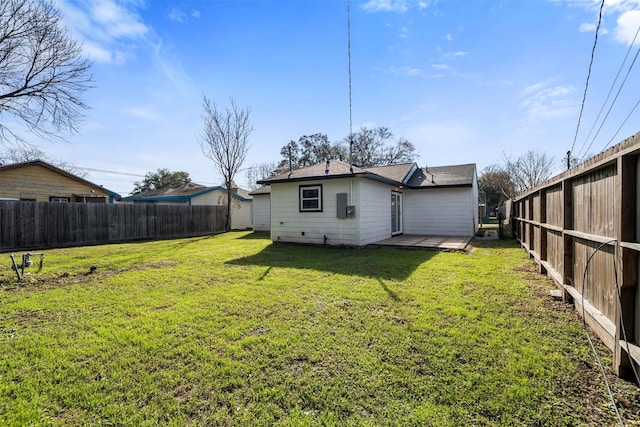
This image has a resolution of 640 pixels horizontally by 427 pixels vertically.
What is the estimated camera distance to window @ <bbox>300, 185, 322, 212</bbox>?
987 cm

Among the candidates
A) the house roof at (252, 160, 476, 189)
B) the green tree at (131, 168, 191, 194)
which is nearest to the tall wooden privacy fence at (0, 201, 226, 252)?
the house roof at (252, 160, 476, 189)

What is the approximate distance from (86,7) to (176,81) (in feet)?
11.1

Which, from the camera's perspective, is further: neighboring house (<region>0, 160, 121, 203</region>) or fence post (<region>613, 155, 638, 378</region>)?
neighboring house (<region>0, 160, 121, 203</region>)

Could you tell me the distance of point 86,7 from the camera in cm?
772

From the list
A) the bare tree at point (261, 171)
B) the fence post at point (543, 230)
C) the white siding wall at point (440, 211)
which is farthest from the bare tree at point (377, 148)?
the fence post at point (543, 230)

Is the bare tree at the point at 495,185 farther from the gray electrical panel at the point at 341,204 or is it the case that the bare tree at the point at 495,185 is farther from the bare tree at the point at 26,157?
the bare tree at the point at 26,157

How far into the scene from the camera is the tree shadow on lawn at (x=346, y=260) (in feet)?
19.8

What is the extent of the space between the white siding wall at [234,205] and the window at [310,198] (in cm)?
1234

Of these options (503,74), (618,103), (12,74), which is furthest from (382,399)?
(12,74)

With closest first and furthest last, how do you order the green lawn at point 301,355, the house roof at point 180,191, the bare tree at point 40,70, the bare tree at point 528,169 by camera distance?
the green lawn at point 301,355 → the bare tree at point 40,70 → the house roof at point 180,191 → the bare tree at point 528,169

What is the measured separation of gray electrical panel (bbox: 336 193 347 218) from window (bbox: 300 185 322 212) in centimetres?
77

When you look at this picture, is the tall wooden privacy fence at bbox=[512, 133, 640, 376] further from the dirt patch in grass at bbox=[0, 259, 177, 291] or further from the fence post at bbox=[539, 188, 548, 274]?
the dirt patch in grass at bbox=[0, 259, 177, 291]

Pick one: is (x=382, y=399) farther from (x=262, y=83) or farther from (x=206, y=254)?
(x=262, y=83)

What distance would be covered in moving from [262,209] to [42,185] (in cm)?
1115
